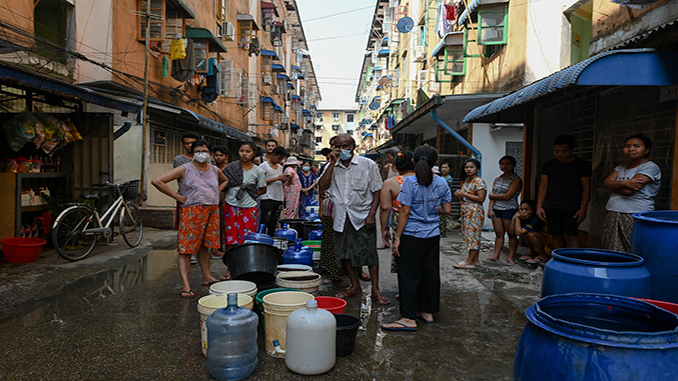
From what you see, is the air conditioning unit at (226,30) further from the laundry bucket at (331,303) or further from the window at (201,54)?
the laundry bucket at (331,303)

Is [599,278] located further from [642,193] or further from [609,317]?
[642,193]

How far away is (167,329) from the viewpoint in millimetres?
3898

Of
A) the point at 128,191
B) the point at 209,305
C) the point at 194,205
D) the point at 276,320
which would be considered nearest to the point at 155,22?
the point at 128,191

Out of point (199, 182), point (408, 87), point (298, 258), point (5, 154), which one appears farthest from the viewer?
point (408, 87)

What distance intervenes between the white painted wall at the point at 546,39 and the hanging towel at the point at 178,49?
8.88 m

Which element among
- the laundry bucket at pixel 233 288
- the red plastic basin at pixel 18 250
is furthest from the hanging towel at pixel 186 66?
the laundry bucket at pixel 233 288

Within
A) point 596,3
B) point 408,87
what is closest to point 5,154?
point 596,3

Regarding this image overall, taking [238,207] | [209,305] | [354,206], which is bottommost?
[209,305]

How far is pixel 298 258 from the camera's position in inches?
214

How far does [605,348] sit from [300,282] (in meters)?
2.61

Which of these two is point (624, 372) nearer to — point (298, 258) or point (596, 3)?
point (298, 258)

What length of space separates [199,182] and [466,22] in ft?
37.1

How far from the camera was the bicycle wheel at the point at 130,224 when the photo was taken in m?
7.54

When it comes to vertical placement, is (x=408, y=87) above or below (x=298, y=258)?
above
